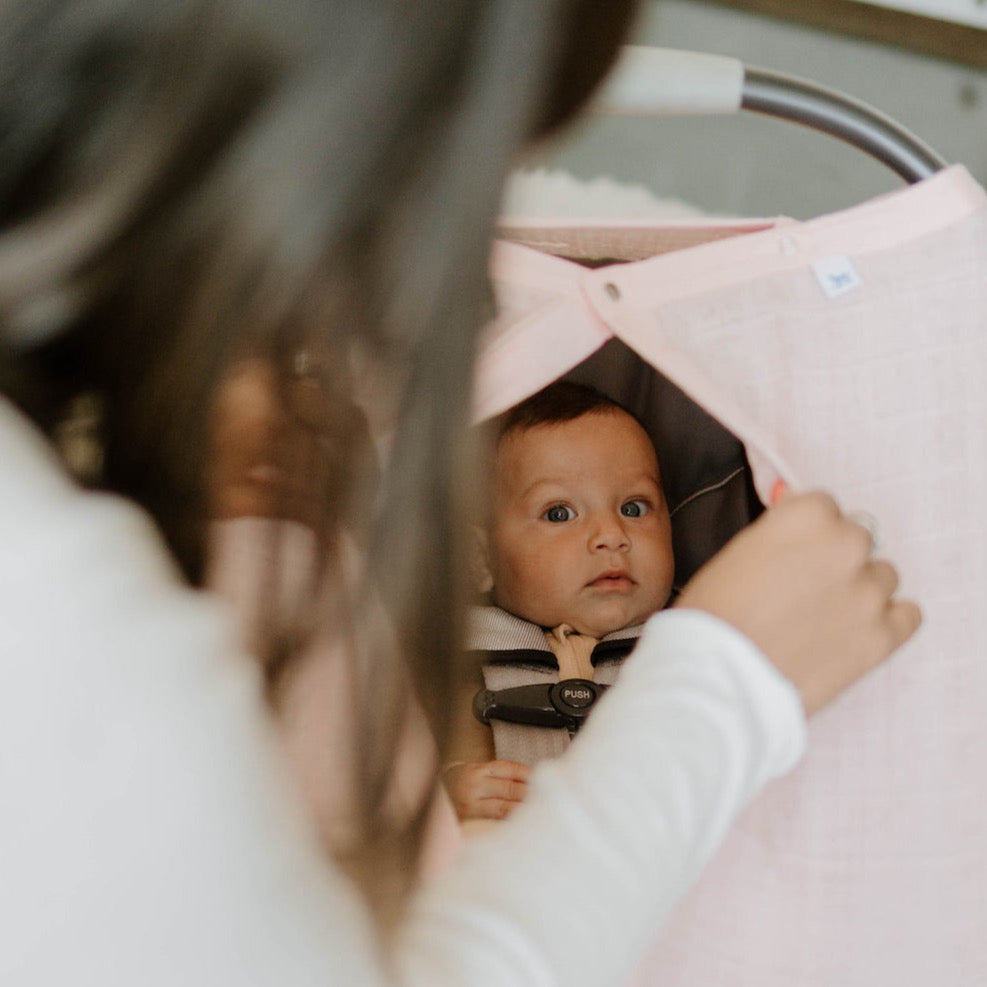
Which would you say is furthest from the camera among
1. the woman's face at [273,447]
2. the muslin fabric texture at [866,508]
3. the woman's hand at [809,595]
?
the muslin fabric texture at [866,508]

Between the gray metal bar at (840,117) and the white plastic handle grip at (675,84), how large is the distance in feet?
0.16

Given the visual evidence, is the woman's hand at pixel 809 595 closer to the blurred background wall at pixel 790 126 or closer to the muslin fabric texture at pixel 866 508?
the muslin fabric texture at pixel 866 508

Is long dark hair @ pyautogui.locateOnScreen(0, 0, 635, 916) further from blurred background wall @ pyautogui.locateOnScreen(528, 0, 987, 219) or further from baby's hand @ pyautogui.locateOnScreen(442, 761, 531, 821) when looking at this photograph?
blurred background wall @ pyautogui.locateOnScreen(528, 0, 987, 219)

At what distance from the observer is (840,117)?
2.56 ft

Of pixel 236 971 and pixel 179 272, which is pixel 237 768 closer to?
pixel 236 971

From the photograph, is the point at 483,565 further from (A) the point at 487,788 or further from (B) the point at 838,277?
(B) the point at 838,277

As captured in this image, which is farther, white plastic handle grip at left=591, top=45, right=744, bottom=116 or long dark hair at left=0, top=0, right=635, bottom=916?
white plastic handle grip at left=591, top=45, right=744, bottom=116

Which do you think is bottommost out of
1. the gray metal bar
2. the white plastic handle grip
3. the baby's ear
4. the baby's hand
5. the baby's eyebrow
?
the baby's hand

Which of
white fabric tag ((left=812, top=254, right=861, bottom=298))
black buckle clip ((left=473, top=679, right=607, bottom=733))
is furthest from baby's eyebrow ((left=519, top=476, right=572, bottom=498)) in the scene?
white fabric tag ((left=812, top=254, right=861, bottom=298))

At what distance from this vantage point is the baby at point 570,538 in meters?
0.97

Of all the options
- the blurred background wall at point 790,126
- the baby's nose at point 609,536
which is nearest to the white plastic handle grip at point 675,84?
the baby's nose at point 609,536

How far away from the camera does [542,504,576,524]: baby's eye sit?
100 centimetres

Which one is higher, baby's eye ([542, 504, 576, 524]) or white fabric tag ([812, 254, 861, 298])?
white fabric tag ([812, 254, 861, 298])

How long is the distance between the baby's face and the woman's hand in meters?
0.37
